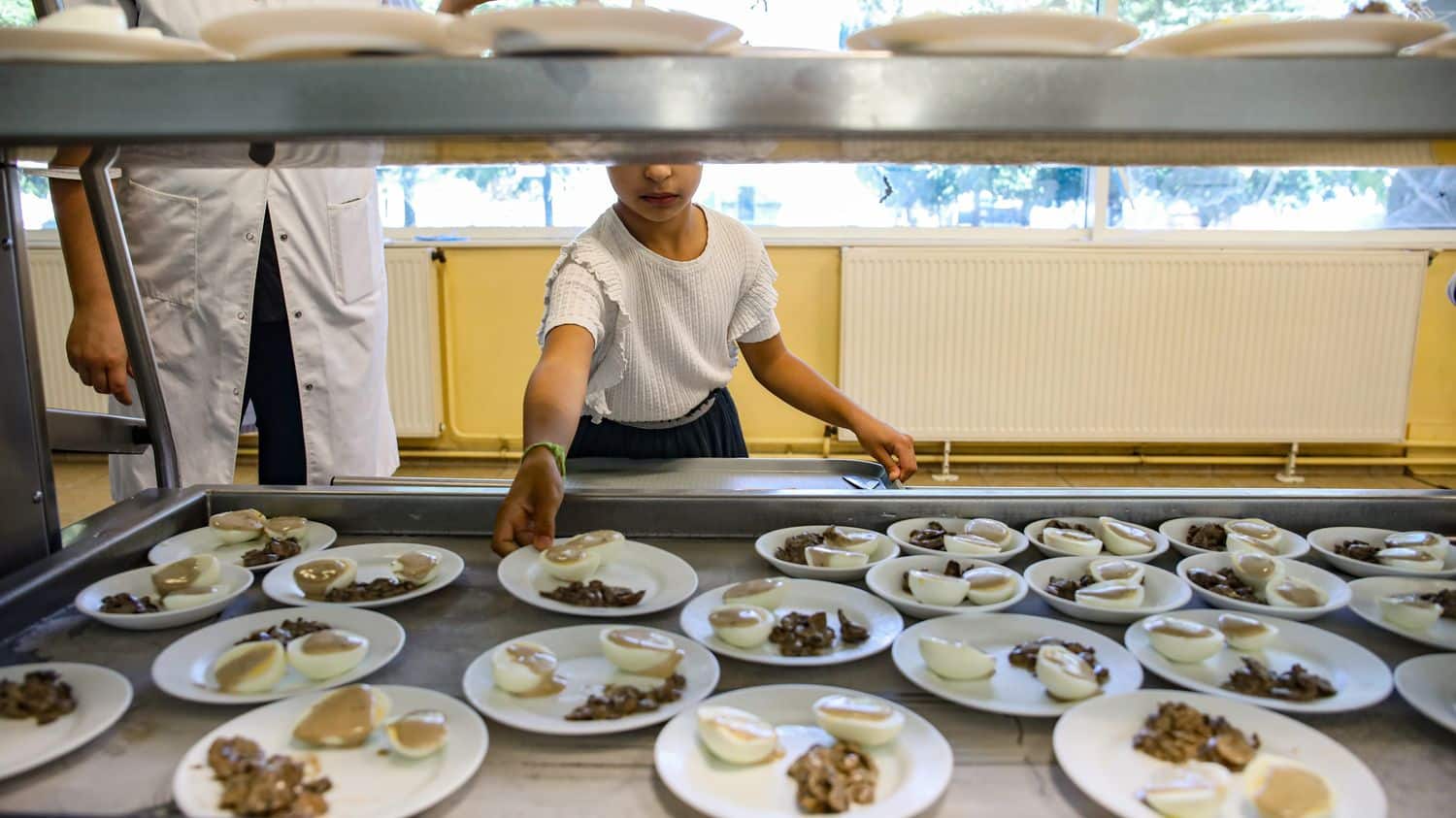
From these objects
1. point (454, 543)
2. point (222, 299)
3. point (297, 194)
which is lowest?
point (454, 543)

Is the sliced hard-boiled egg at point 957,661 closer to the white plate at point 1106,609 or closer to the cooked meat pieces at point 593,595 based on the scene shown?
the white plate at point 1106,609

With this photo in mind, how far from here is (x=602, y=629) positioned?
0.93 metres

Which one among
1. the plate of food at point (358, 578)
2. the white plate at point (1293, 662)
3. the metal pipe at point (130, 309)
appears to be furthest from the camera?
the metal pipe at point (130, 309)

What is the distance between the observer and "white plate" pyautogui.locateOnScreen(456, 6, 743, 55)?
0.59 meters

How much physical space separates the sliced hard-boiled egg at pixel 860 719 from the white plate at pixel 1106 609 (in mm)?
312

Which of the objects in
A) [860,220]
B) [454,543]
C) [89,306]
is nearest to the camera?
[454,543]

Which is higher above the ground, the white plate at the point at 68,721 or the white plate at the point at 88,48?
the white plate at the point at 88,48

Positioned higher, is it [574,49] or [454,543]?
[574,49]

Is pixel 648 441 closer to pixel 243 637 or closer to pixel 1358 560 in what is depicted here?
pixel 243 637

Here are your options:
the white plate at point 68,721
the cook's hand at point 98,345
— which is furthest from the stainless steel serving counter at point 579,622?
the cook's hand at point 98,345

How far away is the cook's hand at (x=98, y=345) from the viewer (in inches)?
56.7

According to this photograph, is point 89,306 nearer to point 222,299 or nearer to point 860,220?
point 222,299

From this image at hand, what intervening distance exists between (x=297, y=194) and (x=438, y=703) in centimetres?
121

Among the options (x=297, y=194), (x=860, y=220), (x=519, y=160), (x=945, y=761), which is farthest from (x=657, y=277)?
(x=860, y=220)
